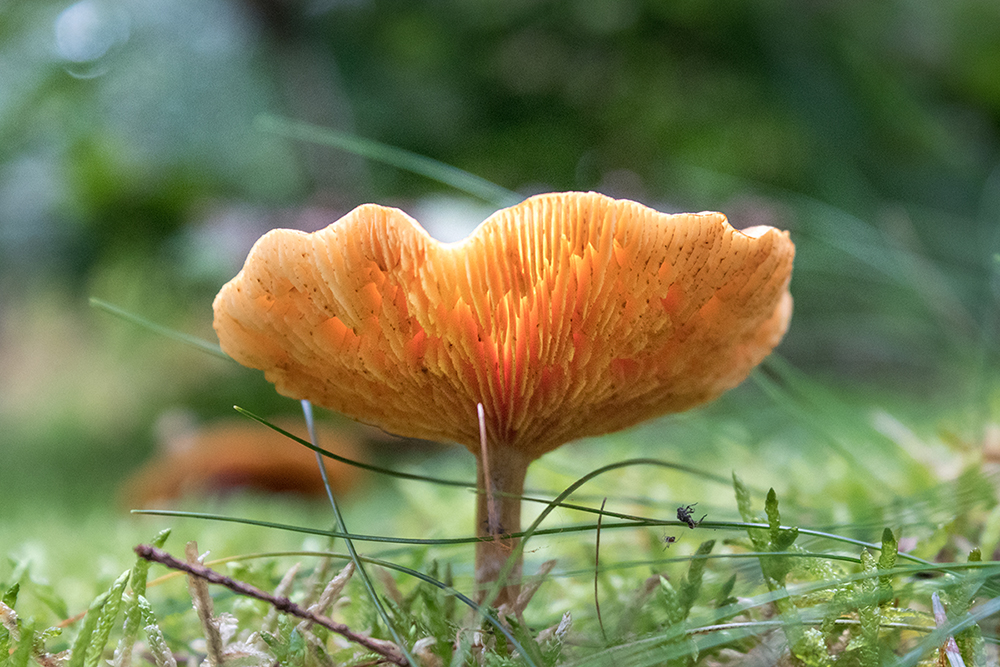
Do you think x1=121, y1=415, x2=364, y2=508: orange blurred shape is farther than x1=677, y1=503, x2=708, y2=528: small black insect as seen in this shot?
Yes

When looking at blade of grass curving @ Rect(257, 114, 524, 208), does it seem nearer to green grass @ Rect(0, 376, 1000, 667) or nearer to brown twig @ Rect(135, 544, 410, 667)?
green grass @ Rect(0, 376, 1000, 667)

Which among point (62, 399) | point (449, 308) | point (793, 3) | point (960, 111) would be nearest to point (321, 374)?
point (449, 308)

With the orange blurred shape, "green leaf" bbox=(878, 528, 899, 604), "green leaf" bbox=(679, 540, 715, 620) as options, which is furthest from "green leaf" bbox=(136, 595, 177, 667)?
the orange blurred shape

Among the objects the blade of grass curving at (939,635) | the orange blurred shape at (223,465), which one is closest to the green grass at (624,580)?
the blade of grass curving at (939,635)

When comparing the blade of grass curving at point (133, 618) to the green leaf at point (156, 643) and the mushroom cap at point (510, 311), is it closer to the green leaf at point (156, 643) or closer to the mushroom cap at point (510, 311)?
the green leaf at point (156, 643)

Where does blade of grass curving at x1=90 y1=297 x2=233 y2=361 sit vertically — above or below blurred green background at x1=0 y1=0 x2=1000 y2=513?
below

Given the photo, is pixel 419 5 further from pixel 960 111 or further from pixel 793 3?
pixel 960 111
